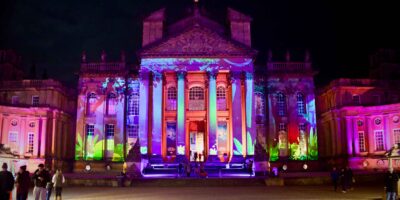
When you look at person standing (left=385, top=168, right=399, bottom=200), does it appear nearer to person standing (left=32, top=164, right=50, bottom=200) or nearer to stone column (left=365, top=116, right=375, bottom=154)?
person standing (left=32, top=164, right=50, bottom=200)

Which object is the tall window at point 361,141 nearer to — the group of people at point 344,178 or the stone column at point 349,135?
the stone column at point 349,135

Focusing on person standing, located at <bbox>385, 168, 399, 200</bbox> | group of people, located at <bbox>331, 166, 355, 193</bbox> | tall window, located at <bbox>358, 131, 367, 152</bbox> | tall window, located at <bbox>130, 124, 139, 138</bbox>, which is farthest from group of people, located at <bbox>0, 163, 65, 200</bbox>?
tall window, located at <bbox>358, 131, 367, 152</bbox>

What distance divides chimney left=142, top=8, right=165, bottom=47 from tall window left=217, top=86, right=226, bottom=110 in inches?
317

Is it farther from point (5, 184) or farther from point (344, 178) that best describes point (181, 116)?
point (5, 184)

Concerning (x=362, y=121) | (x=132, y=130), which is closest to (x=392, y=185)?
(x=362, y=121)

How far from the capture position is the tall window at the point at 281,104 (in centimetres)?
4416

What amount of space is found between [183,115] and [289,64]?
12811 millimetres

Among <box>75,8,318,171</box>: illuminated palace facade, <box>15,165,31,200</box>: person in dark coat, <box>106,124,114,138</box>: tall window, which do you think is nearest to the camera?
<box>15,165,31,200</box>: person in dark coat

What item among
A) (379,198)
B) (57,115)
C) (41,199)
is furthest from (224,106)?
(41,199)

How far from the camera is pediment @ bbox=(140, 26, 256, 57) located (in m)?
39.8

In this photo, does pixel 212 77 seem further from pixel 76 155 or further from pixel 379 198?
pixel 379 198

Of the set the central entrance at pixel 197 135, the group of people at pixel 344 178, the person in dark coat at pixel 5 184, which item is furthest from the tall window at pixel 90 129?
the person in dark coat at pixel 5 184

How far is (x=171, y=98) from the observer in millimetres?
41750

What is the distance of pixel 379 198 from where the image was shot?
60.7 ft
